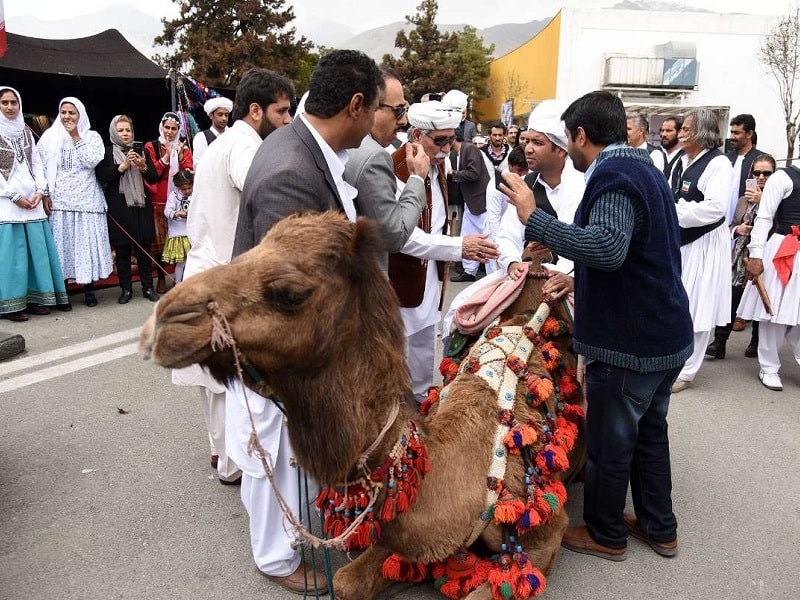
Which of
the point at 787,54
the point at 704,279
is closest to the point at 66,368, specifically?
the point at 704,279

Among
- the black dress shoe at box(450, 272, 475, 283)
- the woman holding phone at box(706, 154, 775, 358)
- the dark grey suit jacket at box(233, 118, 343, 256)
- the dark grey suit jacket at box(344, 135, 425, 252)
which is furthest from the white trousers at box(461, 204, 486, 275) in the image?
the dark grey suit jacket at box(233, 118, 343, 256)

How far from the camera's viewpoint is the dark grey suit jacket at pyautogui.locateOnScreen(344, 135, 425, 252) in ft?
9.18

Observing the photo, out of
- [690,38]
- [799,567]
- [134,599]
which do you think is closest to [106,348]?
[134,599]

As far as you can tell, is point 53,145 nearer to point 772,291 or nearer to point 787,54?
point 772,291

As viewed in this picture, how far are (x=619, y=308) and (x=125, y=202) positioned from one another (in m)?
6.90

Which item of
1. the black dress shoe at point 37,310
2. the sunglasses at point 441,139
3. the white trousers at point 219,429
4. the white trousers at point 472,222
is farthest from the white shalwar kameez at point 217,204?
the white trousers at point 472,222

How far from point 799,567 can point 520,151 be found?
5.82 m

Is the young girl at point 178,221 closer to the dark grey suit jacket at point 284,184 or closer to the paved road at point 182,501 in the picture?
the paved road at point 182,501

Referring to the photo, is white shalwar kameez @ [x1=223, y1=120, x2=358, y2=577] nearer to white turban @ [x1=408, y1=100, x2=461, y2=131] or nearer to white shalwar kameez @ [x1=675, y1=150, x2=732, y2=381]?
white turban @ [x1=408, y1=100, x2=461, y2=131]

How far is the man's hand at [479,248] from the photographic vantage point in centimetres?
334

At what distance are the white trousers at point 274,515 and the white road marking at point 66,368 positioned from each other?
3282 mm

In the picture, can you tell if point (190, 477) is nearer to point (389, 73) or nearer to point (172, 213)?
point (389, 73)

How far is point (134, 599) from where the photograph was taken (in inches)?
110

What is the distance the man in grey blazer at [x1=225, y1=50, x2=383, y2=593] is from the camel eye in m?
0.52
